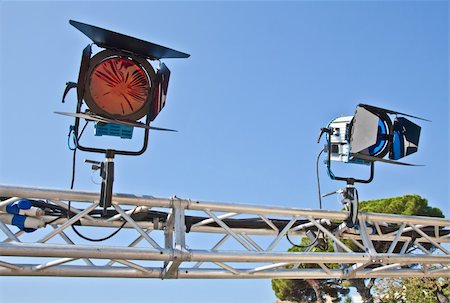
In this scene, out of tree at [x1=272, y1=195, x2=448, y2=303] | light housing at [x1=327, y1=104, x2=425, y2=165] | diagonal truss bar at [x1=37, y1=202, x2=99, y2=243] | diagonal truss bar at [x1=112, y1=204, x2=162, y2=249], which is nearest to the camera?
diagonal truss bar at [x1=37, y1=202, x2=99, y2=243]

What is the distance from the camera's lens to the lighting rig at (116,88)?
3396mm

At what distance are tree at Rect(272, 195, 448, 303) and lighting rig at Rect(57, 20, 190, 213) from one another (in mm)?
7816

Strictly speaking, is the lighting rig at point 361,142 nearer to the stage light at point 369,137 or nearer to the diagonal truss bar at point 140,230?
the stage light at point 369,137

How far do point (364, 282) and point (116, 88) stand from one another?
32.8 feet

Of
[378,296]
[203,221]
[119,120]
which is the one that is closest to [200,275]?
[203,221]

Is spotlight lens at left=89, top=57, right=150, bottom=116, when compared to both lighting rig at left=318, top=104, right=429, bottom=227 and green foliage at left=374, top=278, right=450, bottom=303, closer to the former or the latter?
lighting rig at left=318, top=104, right=429, bottom=227

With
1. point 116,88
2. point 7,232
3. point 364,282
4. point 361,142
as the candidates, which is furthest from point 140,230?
point 364,282

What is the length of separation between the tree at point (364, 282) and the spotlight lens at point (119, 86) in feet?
25.9

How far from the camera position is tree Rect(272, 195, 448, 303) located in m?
12.1

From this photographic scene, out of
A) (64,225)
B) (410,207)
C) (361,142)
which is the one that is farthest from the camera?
(410,207)

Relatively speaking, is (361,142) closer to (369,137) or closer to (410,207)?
(369,137)

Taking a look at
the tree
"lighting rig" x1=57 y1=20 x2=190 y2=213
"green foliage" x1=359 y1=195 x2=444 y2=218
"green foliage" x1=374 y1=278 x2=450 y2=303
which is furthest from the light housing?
"green foliage" x1=359 y1=195 x2=444 y2=218

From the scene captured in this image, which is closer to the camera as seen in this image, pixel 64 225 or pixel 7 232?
pixel 7 232

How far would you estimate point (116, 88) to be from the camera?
138 inches
